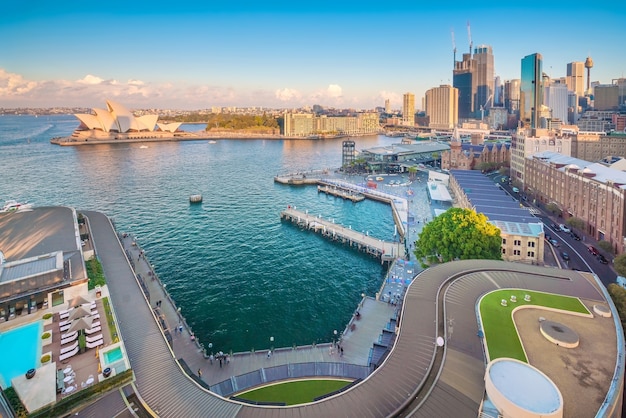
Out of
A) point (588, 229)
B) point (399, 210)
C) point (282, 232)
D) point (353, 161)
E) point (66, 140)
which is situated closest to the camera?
point (588, 229)

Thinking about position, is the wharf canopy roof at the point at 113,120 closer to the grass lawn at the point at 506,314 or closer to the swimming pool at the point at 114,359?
the swimming pool at the point at 114,359

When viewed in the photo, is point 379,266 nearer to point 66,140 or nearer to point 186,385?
point 186,385

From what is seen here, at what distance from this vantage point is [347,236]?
3078 centimetres

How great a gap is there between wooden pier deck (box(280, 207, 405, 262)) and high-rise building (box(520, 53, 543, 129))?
9862cm

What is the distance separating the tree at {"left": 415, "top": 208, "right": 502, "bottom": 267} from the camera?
21141mm

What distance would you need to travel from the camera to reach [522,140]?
156 ft

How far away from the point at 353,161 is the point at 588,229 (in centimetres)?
3684

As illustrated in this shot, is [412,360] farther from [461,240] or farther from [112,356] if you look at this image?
[461,240]

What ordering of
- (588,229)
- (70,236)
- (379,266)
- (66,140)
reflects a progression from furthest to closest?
(66,140)
(588,229)
(379,266)
(70,236)

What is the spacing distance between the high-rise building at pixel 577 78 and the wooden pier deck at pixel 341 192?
19077 cm

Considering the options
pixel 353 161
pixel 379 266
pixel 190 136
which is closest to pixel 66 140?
pixel 190 136

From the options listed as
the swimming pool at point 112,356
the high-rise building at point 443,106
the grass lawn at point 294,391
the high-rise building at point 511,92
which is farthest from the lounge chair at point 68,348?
the high-rise building at point 511,92

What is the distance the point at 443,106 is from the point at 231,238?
16985cm

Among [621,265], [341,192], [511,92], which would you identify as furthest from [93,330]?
[511,92]
